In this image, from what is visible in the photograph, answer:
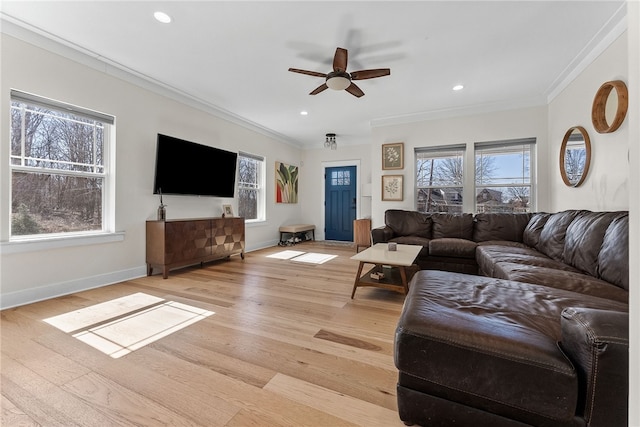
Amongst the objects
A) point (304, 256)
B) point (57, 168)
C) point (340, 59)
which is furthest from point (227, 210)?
point (340, 59)

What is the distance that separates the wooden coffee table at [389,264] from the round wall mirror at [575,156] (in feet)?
6.63

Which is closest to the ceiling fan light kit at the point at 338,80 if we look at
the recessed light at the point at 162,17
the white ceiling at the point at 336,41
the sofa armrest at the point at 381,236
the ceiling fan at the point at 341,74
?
the ceiling fan at the point at 341,74

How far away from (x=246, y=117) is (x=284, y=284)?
3255 mm

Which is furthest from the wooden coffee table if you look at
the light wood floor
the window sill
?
the window sill

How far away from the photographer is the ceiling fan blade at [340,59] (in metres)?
2.41

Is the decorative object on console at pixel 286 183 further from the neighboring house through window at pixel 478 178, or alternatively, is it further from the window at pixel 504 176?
the window at pixel 504 176

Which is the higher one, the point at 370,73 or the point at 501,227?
the point at 370,73

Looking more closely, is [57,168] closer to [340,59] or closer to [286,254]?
[340,59]

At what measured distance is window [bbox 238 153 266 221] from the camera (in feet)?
16.8

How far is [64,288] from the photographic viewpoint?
2646 millimetres

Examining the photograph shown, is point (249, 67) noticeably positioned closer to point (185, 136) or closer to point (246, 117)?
point (185, 136)

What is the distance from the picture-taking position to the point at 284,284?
3.07 metres

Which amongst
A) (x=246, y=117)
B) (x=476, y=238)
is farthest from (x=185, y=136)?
(x=476, y=238)

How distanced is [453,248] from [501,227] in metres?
0.92
